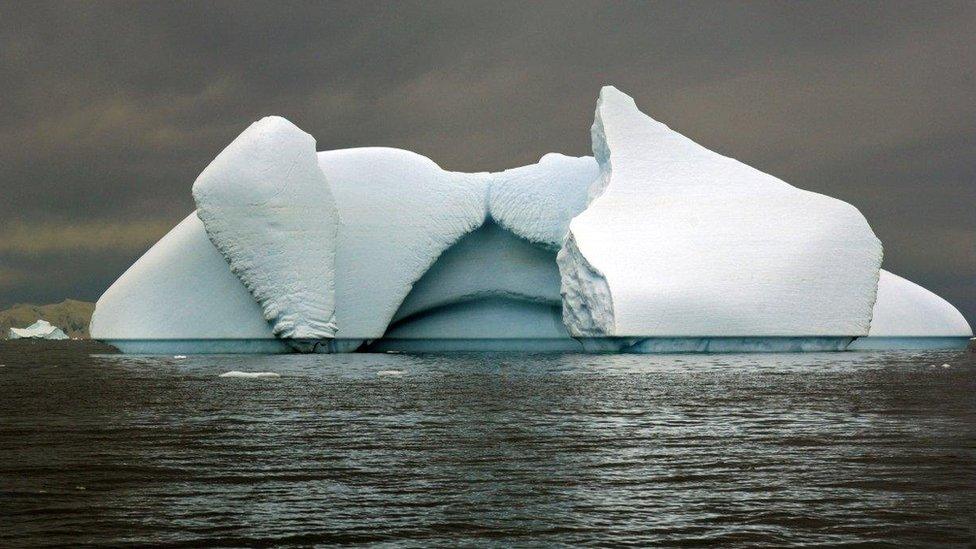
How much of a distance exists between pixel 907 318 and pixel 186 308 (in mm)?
21826

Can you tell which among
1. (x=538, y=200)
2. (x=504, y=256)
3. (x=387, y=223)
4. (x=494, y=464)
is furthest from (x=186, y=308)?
(x=494, y=464)

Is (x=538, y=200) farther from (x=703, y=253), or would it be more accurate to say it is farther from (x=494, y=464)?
(x=494, y=464)

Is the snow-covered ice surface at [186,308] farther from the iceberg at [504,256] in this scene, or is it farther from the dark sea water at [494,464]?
the dark sea water at [494,464]

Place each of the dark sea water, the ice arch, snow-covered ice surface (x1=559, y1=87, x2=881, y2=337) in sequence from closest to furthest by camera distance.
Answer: the dark sea water < snow-covered ice surface (x1=559, y1=87, x2=881, y2=337) < the ice arch

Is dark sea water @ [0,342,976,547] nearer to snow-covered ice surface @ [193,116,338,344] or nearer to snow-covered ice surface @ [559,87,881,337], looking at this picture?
snow-covered ice surface @ [559,87,881,337]

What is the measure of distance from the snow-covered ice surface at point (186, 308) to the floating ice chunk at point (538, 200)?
6.96 meters

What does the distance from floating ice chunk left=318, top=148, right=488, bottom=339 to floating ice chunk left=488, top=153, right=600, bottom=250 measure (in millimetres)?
587

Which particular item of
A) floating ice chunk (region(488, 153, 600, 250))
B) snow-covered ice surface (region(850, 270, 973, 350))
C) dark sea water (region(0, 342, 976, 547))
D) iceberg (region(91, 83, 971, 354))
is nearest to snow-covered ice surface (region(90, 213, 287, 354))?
iceberg (region(91, 83, 971, 354))

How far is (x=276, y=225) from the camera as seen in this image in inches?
1035

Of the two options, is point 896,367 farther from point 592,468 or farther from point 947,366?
point 592,468

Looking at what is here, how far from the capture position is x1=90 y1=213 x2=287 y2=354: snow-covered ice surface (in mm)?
27625

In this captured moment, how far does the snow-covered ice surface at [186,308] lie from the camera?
27.6 meters

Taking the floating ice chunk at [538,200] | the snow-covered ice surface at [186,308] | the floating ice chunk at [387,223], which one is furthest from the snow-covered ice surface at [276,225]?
the floating ice chunk at [538,200]

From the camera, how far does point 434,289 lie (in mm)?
30484
